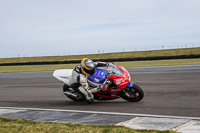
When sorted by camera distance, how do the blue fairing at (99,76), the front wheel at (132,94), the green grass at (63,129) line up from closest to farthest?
the green grass at (63,129), the front wheel at (132,94), the blue fairing at (99,76)

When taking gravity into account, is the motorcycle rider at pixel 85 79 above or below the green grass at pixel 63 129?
above

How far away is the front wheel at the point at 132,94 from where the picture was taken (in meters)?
8.27

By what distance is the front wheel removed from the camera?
8273 millimetres

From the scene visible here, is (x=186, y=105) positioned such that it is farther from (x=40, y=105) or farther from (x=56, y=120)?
(x=40, y=105)

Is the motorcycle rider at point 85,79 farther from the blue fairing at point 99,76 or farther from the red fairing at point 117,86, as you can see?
the red fairing at point 117,86

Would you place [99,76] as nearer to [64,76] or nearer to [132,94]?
[132,94]

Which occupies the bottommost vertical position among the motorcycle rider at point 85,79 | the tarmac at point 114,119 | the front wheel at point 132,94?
the tarmac at point 114,119

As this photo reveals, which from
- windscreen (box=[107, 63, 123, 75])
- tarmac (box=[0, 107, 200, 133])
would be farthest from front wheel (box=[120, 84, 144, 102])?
tarmac (box=[0, 107, 200, 133])

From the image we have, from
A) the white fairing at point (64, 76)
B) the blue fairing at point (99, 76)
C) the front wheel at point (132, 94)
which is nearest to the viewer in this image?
the front wheel at point (132, 94)

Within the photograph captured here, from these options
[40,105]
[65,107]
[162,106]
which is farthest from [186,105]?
[40,105]

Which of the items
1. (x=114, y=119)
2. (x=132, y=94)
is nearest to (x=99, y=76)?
(x=132, y=94)

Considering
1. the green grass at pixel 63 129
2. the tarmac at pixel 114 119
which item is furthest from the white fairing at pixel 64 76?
the green grass at pixel 63 129

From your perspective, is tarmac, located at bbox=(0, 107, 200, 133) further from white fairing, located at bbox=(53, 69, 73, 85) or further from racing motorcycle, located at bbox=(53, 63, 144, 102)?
white fairing, located at bbox=(53, 69, 73, 85)

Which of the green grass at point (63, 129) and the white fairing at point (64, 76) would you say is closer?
the green grass at point (63, 129)
